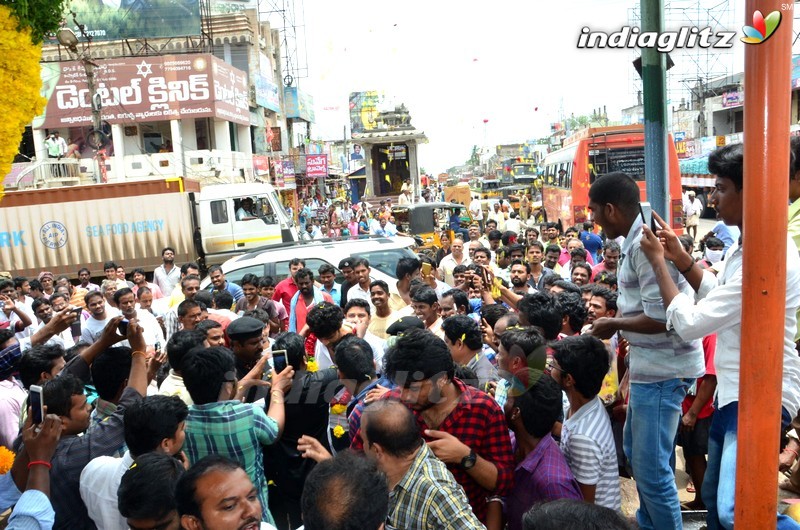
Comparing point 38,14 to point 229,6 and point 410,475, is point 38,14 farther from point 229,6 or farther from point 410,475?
point 229,6

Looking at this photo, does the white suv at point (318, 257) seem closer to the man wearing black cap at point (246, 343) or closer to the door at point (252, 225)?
the man wearing black cap at point (246, 343)

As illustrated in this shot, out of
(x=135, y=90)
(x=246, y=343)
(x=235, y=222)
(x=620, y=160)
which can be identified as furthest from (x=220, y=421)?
(x=135, y=90)

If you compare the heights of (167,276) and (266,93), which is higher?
(266,93)

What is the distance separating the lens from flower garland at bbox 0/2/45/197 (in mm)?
5113

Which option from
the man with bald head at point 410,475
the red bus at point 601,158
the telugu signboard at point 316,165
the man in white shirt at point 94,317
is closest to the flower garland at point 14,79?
the man in white shirt at point 94,317

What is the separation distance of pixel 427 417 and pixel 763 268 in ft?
5.41

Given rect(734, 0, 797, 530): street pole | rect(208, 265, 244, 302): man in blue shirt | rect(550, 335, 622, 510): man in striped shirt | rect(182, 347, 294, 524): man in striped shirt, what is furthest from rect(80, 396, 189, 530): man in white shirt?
rect(208, 265, 244, 302): man in blue shirt

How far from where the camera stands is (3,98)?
513 cm

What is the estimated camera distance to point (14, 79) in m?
5.22

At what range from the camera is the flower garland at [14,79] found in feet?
16.8

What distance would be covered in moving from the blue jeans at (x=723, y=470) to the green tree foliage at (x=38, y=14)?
5.45m

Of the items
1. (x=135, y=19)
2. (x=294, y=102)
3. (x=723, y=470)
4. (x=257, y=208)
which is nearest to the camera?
(x=723, y=470)

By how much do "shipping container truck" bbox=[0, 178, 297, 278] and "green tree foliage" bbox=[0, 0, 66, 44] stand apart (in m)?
10.8

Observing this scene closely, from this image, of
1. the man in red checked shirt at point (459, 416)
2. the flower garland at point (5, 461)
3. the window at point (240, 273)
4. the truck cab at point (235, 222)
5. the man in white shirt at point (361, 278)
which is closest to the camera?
the man in red checked shirt at point (459, 416)
